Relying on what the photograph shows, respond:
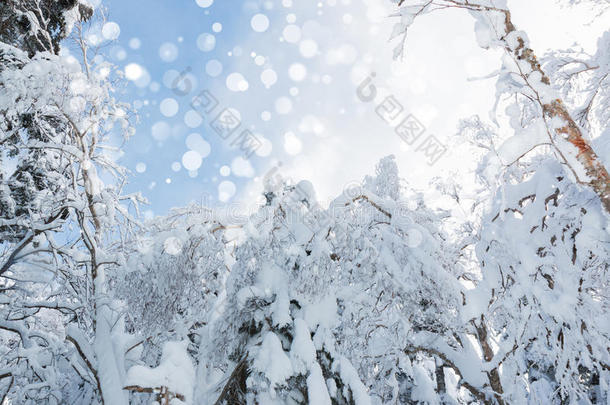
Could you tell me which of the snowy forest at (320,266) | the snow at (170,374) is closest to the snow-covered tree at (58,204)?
the snowy forest at (320,266)

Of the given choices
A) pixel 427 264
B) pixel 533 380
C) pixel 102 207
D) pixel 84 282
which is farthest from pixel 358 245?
pixel 533 380

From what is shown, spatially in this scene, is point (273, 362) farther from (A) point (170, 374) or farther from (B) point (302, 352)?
(A) point (170, 374)

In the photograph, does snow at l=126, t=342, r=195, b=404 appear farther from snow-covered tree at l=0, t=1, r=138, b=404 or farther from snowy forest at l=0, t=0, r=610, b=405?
snow-covered tree at l=0, t=1, r=138, b=404

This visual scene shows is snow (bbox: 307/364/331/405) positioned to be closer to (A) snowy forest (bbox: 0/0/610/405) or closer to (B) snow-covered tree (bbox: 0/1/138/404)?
(A) snowy forest (bbox: 0/0/610/405)

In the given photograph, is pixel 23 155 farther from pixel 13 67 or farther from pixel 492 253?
pixel 492 253

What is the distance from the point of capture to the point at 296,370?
3254 mm

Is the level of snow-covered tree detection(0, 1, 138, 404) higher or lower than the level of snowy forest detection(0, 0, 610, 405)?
higher

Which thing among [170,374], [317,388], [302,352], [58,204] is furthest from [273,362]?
[58,204]

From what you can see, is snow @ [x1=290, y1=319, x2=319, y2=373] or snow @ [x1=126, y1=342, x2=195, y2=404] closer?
snow @ [x1=126, y1=342, x2=195, y2=404]

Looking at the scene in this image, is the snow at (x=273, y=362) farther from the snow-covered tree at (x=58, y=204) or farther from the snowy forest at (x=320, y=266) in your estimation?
the snow-covered tree at (x=58, y=204)

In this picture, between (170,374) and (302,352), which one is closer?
(170,374)

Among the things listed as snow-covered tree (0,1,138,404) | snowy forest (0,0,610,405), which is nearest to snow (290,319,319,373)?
snowy forest (0,0,610,405)

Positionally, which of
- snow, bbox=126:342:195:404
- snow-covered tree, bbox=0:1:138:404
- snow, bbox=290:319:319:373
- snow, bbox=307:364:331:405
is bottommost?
snow, bbox=307:364:331:405

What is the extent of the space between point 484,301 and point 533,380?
1190 centimetres
